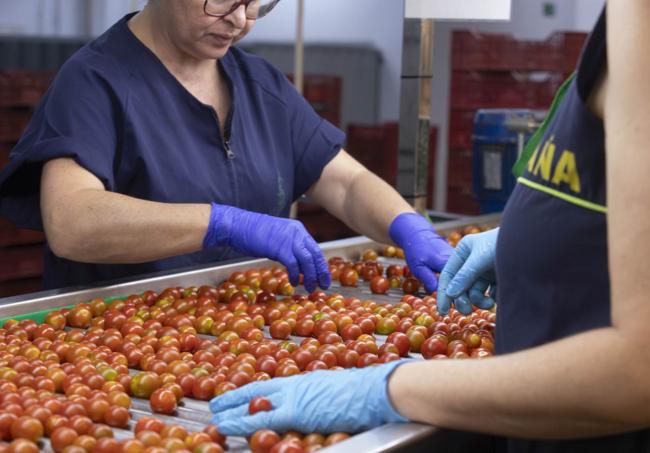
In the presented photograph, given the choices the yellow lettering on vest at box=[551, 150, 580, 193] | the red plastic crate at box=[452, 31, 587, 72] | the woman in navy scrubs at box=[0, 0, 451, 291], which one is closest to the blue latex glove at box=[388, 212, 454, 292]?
the woman in navy scrubs at box=[0, 0, 451, 291]

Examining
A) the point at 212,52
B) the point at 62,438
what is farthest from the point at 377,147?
the point at 62,438

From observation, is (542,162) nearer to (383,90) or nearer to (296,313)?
(296,313)

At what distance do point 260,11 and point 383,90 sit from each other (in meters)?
7.20

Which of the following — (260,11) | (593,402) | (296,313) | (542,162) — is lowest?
(296,313)

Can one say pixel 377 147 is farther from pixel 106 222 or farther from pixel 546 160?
pixel 546 160

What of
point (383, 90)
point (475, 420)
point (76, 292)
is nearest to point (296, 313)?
point (76, 292)

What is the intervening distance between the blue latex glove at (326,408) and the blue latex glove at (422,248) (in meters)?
1.13

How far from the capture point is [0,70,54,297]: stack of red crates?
5566 mm

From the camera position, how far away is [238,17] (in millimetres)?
2719

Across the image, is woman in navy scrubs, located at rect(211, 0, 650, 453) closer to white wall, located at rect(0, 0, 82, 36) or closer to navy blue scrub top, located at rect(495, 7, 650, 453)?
navy blue scrub top, located at rect(495, 7, 650, 453)

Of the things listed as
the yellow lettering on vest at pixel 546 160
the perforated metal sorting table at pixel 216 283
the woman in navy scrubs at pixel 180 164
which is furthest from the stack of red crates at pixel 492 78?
the yellow lettering on vest at pixel 546 160

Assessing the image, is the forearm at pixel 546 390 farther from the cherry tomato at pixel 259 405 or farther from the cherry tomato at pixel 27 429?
the cherry tomato at pixel 27 429

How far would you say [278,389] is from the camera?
1.62 m

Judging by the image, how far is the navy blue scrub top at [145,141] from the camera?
2.60 m
